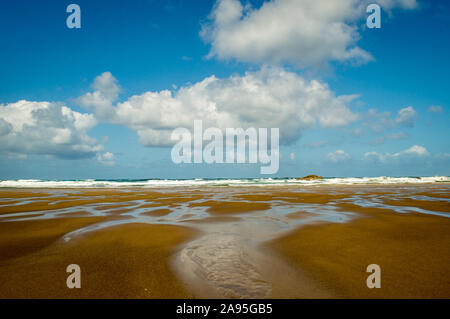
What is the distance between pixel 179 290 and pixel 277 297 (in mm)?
1280

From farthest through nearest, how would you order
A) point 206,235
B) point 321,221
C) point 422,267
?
point 321,221 → point 206,235 → point 422,267

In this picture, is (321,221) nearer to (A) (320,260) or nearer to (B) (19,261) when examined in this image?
(A) (320,260)

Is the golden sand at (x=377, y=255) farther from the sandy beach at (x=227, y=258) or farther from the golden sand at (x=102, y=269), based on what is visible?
the golden sand at (x=102, y=269)

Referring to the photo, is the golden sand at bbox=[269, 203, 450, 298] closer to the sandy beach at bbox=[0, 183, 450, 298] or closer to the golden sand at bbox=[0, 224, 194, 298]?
the sandy beach at bbox=[0, 183, 450, 298]

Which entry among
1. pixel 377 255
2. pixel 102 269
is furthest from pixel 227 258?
pixel 377 255

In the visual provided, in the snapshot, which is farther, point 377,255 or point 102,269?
point 377,255

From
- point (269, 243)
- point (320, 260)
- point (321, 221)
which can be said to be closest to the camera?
point (320, 260)

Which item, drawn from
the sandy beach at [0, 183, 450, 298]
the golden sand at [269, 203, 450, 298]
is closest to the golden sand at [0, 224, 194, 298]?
the sandy beach at [0, 183, 450, 298]

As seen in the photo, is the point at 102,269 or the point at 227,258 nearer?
the point at 102,269

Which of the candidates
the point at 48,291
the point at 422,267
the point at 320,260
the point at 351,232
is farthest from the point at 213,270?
the point at 351,232

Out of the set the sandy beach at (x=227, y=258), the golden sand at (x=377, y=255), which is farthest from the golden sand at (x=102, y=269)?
the golden sand at (x=377, y=255)

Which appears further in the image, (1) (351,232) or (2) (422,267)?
(1) (351,232)

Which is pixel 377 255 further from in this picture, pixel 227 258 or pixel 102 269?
pixel 102 269

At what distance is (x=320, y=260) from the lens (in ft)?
14.0
